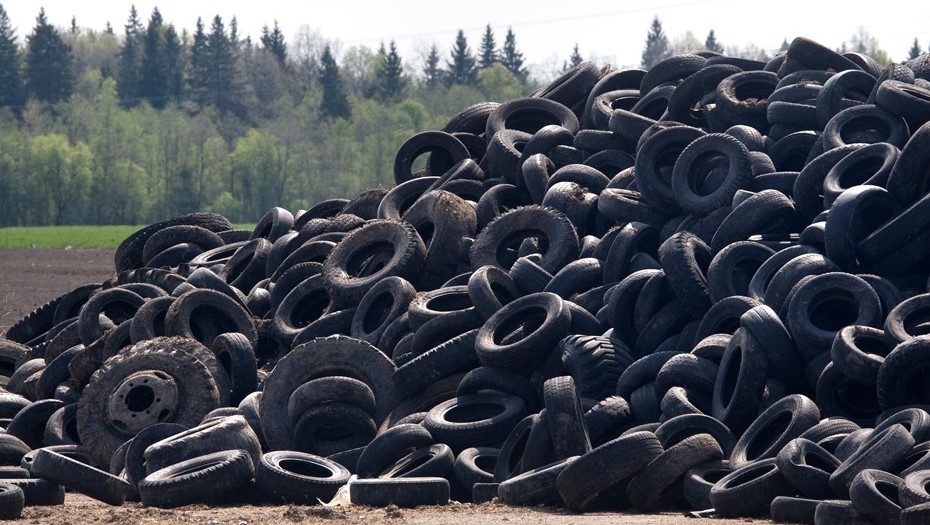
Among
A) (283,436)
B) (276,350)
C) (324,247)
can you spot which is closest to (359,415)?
(283,436)

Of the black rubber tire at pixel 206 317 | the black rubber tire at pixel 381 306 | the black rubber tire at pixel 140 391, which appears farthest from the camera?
the black rubber tire at pixel 206 317

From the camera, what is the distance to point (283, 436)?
42.1 feet

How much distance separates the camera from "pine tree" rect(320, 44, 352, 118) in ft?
335

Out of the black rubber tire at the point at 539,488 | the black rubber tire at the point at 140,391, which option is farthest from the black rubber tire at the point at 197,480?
the black rubber tire at the point at 539,488

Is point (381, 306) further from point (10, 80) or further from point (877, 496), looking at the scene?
point (10, 80)

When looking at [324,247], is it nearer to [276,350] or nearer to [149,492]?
[276,350]

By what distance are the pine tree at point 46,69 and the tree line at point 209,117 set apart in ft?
0.36

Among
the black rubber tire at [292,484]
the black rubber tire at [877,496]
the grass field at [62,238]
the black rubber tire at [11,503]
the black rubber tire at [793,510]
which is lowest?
the grass field at [62,238]

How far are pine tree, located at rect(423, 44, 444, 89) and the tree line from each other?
0.41 ft

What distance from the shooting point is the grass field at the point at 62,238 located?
167ft

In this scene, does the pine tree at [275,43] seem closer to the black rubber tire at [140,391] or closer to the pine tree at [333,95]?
the pine tree at [333,95]

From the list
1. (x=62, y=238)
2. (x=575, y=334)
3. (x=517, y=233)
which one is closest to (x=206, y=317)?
(x=517, y=233)

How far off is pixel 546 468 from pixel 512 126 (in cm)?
1081

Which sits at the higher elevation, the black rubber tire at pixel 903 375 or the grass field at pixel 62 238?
the black rubber tire at pixel 903 375
